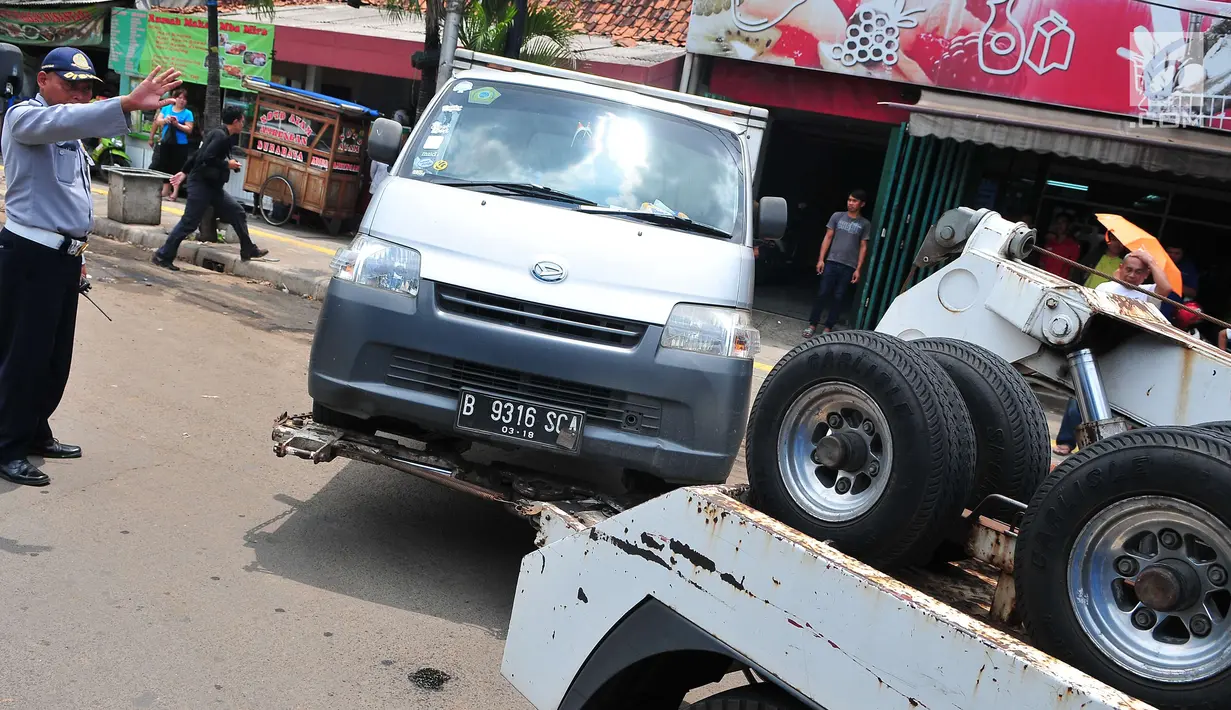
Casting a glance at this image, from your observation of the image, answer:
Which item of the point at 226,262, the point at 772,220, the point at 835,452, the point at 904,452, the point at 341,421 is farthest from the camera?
the point at 226,262

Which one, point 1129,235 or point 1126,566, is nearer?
point 1126,566

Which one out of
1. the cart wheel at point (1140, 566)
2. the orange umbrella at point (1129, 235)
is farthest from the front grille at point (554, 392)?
the cart wheel at point (1140, 566)

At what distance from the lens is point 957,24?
12.0m

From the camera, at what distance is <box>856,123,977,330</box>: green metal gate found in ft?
39.8

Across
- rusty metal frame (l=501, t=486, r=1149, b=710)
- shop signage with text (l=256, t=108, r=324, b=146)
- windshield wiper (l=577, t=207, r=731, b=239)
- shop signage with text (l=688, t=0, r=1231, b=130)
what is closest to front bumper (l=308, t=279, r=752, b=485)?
windshield wiper (l=577, t=207, r=731, b=239)

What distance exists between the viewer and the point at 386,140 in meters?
5.32

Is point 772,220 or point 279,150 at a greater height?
point 772,220

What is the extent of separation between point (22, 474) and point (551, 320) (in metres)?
2.50

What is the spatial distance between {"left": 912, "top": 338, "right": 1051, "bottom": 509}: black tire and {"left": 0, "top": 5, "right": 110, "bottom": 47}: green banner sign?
69.7ft

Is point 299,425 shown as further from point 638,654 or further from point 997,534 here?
point 997,534

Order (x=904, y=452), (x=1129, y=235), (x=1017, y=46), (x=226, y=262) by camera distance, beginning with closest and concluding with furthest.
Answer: (x=904, y=452) < (x=1129, y=235) < (x=226, y=262) < (x=1017, y=46)

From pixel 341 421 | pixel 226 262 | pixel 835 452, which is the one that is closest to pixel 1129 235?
pixel 835 452

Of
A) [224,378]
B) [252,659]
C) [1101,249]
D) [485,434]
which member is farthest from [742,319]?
[1101,249]

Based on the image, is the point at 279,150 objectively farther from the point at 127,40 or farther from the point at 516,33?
the point at 127,40
